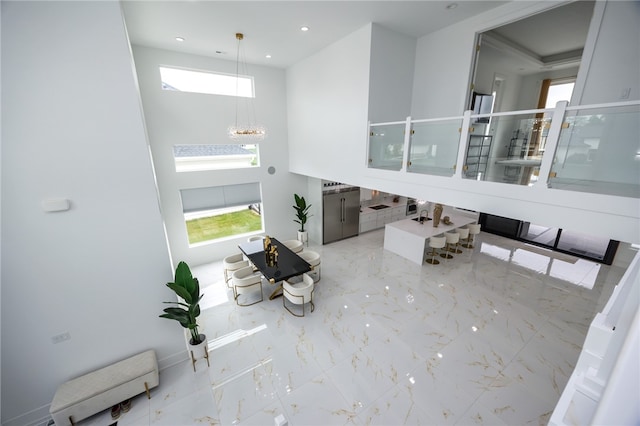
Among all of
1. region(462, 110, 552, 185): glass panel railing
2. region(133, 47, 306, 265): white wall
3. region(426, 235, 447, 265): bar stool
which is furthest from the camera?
region(426, 235, 447, 265): bar stool

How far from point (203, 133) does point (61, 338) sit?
16.6 feet

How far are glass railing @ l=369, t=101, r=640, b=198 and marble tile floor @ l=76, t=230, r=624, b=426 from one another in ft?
9.83

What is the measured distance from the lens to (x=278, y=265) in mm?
5625

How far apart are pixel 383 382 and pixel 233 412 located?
218cm

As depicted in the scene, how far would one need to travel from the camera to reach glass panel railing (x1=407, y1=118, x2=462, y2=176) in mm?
3758

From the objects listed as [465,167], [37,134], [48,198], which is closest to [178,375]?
[48,198]

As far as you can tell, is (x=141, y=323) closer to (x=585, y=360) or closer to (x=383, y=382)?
(x=383, y=382)

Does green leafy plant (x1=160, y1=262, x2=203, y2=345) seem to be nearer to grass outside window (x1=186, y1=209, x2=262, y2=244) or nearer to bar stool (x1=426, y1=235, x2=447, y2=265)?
grass outside window (x1=186, y1=209, x2=262, y2=244)

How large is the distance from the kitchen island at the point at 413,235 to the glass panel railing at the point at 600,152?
13.9ft

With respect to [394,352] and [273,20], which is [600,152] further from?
[273,20]

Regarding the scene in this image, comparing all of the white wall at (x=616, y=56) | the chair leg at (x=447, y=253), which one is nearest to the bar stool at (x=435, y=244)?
the chair leg at (x=447, y=253)

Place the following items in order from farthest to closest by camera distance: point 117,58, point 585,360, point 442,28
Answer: point 442,28 < point 117,58 < point 585,360

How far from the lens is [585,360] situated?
3.73 feet

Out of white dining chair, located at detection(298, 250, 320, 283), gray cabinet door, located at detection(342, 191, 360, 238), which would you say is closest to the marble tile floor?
white dining chair, located at detection(298, 250, 320, 283)
